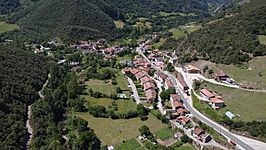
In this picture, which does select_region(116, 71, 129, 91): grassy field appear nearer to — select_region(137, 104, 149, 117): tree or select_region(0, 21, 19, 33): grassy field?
select_region(137, 104, 149, 117): tree

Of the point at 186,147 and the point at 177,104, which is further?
the point at 177,104

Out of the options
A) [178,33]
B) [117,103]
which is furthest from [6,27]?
[117,103]

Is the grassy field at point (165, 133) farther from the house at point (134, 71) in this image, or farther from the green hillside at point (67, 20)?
the green hillside at point (67, 20)

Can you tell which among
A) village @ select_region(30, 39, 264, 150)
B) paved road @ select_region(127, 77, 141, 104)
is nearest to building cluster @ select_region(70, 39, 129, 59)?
village @ select_region(30, 39, 264, 150)

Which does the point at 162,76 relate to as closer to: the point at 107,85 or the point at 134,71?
the point at 134,71

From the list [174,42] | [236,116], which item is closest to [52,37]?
[174,42]

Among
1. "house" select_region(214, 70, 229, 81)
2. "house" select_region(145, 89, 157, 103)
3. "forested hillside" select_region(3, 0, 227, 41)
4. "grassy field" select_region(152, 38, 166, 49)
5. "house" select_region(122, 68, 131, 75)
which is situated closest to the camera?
"house" select_region(145, 89, 157, 103)

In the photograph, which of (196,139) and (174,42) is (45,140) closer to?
(196,139)

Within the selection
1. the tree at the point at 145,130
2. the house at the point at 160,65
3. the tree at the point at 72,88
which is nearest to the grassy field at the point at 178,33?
the house at the point at 160,65
